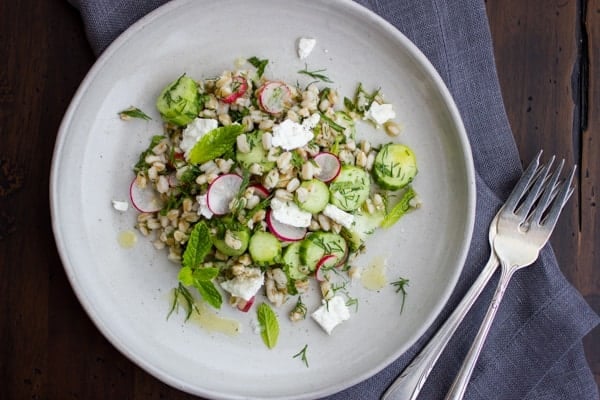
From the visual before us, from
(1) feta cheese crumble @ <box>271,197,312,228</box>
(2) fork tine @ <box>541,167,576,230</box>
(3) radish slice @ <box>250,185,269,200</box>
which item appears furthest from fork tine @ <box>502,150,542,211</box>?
(3) radish slice @ <box>250,185,269,200</box>

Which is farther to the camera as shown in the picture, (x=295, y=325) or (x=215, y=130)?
(x=295, y=325)

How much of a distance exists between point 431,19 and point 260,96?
64cm

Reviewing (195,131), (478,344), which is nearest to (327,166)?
(195,131)

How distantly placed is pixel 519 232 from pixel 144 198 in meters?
1.20

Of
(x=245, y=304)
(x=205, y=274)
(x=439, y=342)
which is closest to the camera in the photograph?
(x=205, y=274)

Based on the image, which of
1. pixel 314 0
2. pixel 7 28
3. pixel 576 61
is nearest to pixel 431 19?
pixel 314 0

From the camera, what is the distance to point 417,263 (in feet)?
6.45

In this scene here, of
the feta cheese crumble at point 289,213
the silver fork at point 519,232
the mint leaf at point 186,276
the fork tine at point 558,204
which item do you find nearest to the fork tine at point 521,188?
the silver fork at point 519,232

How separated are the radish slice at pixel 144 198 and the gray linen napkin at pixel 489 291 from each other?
2.13 ft

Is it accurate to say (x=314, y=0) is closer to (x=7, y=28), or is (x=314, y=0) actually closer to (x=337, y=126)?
(x=337, y=126)

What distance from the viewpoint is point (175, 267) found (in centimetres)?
190

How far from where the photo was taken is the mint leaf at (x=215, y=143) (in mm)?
1790

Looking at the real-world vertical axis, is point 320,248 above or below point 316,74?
below

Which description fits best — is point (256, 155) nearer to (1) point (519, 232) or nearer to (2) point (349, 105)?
(2) point (349, 105)
